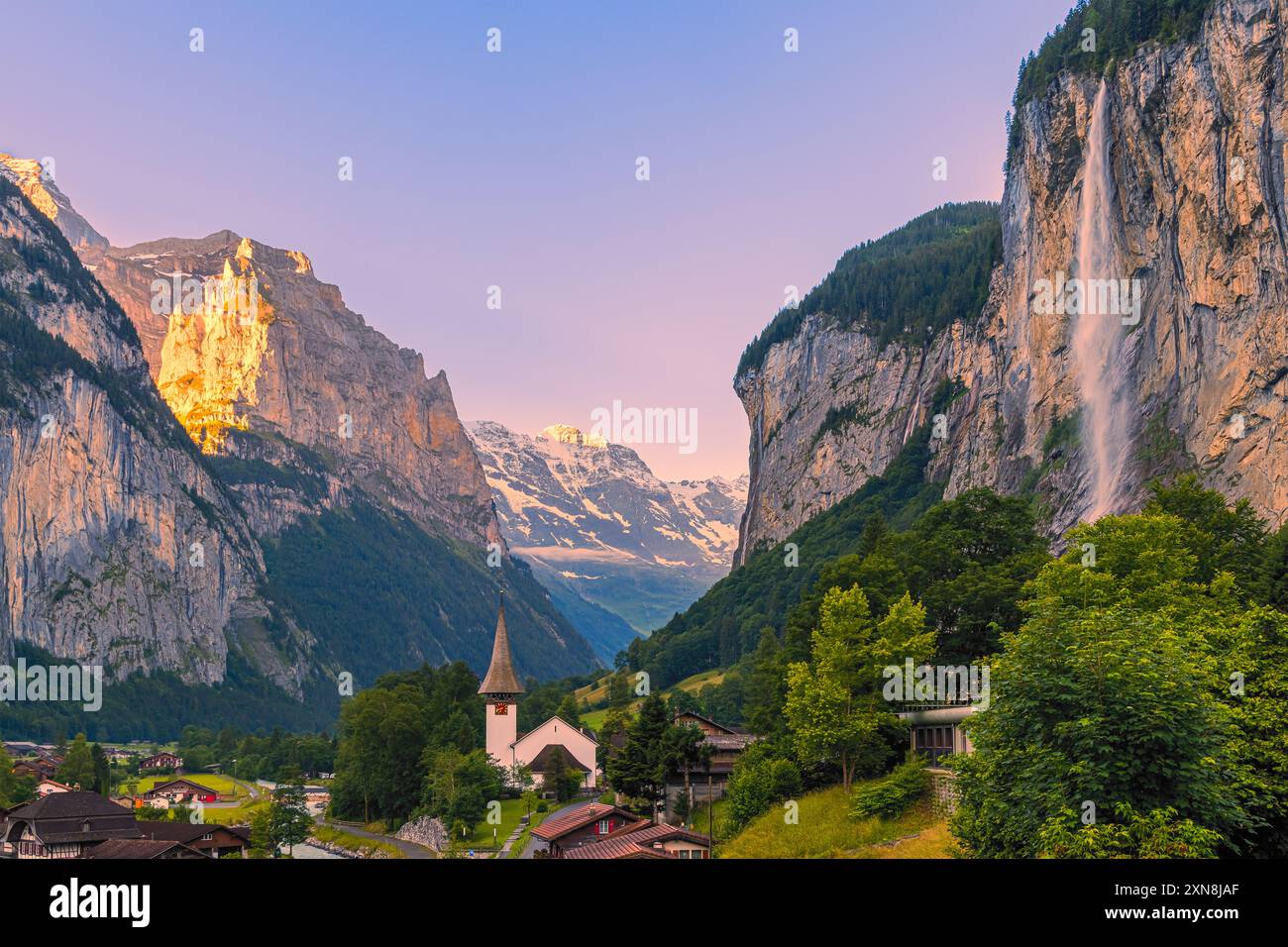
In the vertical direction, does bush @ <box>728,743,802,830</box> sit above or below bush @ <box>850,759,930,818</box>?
below

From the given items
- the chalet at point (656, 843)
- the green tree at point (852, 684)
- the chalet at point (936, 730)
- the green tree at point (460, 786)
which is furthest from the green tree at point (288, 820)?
the chalet at point (936, 730)

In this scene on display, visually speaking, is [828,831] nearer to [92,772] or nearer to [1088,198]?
[1088,198]

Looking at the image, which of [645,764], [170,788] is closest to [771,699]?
[645,764]

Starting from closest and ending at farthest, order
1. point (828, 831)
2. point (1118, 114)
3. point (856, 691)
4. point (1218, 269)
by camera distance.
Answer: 1. point (828, 831)
2. point (856, 691)
3. point (1218, 269)
4. point (1118, 114)

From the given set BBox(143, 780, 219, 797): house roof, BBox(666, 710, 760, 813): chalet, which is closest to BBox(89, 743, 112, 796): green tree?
BBox(143, 780, 219, 797): house roof

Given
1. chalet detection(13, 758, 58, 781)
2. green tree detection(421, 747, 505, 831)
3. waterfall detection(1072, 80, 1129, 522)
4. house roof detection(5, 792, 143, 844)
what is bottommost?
chalet detection(13, 758, 58, 781)

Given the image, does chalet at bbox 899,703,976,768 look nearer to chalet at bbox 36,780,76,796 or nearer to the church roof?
the church roof
